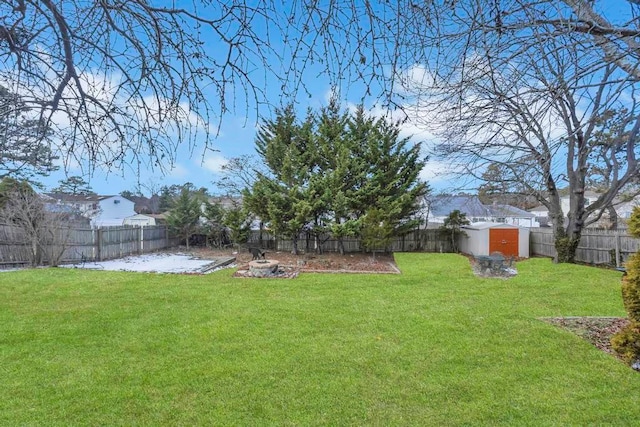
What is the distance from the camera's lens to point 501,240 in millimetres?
15109

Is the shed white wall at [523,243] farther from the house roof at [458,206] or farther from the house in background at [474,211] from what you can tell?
the house in background at [474,211]

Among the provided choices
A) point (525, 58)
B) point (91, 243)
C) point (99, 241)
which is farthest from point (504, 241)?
point (91, 243)

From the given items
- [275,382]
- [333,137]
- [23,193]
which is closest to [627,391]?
[275,382]

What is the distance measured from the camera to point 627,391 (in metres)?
3.22

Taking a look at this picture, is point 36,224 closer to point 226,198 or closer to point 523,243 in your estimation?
point 226,198

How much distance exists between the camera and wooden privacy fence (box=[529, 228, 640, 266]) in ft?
36.7

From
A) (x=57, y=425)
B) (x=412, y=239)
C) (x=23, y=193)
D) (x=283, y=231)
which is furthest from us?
(x=412, y=239)

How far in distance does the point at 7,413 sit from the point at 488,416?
11.3 ft

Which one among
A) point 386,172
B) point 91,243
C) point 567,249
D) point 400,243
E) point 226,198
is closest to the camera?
point 567,249

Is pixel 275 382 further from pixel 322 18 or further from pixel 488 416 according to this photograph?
pixel 322 18

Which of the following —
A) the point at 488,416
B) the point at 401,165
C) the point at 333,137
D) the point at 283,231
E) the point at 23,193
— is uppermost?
the point at 333,137

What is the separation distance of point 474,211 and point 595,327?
784 inches

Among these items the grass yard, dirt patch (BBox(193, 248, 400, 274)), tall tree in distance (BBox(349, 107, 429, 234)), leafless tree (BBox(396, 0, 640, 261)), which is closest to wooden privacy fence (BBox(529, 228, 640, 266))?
the grass yard

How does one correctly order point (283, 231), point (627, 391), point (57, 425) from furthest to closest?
point (283, 231)
point (627, 391)
point (57, 425)
